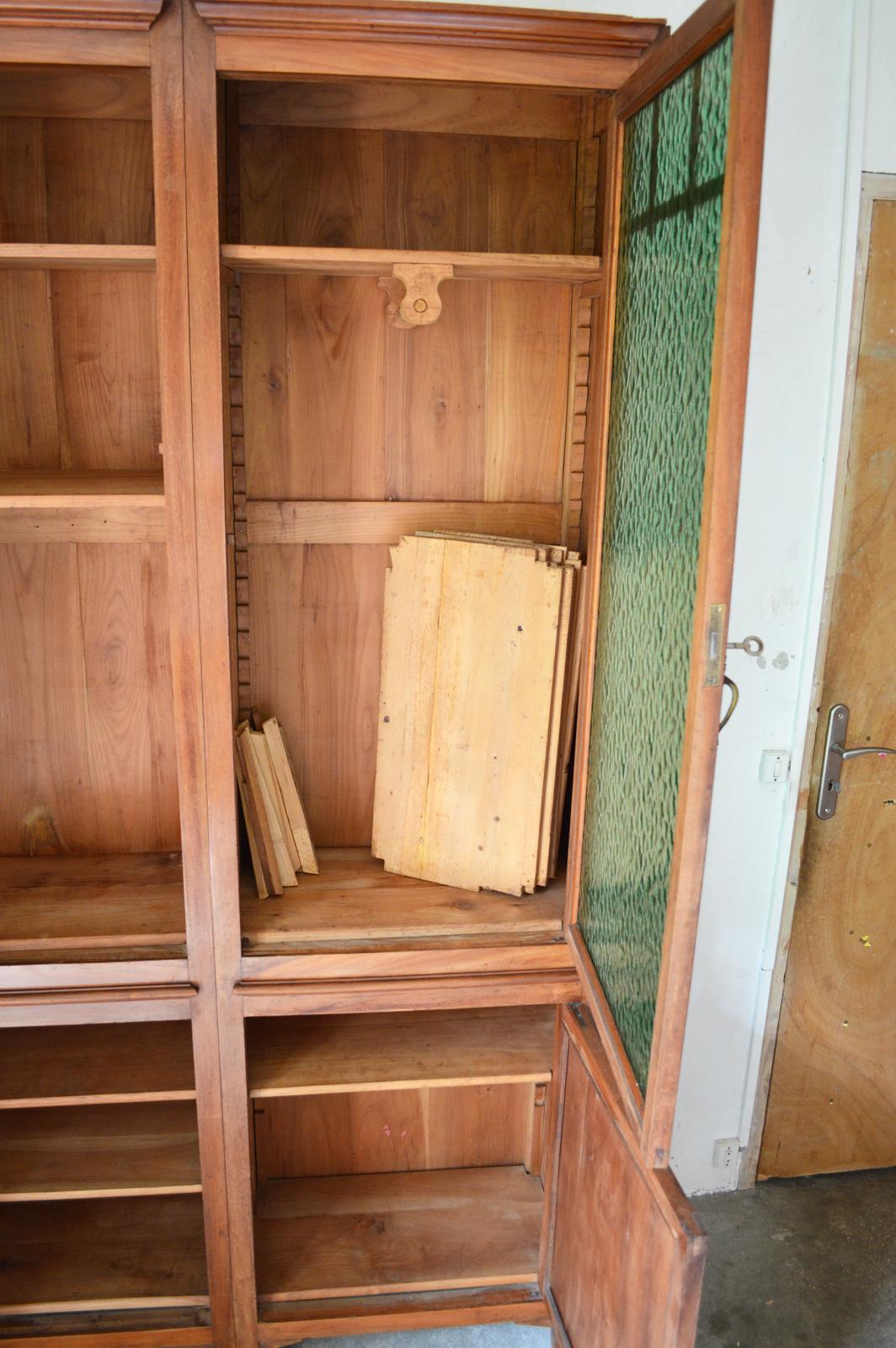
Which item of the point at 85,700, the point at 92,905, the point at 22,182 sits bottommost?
the point at 92,905

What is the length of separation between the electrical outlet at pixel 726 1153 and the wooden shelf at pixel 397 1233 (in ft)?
1.60

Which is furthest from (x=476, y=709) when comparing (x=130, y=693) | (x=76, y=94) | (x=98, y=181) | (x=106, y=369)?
(x=76, y=94)

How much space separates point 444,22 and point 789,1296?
2562mm

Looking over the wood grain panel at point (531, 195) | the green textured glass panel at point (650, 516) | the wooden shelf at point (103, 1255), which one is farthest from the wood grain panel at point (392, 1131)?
the wood grain panel at point (531, 195)

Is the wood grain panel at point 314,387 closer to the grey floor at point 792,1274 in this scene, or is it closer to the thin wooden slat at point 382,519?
the thin wooden slat at point 382,519

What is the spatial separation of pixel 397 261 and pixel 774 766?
133 cm

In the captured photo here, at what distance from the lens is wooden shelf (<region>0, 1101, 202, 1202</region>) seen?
1.86m

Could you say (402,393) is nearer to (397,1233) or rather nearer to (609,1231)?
(609,1231)

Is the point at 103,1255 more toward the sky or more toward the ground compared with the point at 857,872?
more toward the ground

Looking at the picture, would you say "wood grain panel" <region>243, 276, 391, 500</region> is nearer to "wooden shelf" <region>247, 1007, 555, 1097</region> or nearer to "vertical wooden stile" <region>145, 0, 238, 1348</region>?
"vertical wooden stile" <region>145, 0, 238, 1348</region>

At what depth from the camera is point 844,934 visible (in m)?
2.38

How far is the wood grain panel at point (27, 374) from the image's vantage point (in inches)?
72.3

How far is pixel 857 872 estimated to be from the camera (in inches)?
92.3

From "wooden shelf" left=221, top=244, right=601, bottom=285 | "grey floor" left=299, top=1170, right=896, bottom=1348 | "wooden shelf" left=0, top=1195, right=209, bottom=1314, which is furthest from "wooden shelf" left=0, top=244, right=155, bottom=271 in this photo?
"grey floor" left=299, top=1170, right=896, bottom=1348
